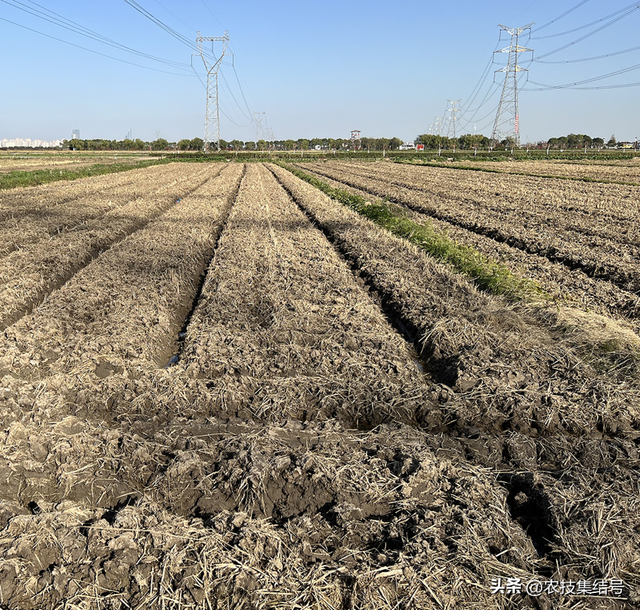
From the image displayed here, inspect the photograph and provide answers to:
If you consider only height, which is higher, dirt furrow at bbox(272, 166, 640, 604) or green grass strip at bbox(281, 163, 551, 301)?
green grass strip at bbox(281, 163, 551, 301)

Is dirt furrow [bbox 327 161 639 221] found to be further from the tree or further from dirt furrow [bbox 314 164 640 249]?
the tree

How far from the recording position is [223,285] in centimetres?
836

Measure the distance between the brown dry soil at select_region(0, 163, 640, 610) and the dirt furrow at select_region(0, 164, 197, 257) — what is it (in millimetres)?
5550

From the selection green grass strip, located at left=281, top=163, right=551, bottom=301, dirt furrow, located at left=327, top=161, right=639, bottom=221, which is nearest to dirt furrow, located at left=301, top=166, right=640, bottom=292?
green grass strip, located at left=281, top=163, right=551, bottom=301

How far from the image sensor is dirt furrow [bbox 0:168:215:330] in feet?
26.2

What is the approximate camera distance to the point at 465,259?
10.2 meters

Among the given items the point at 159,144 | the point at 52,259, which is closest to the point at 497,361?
the point at 52,259

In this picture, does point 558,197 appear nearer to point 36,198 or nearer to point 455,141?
point 36,198

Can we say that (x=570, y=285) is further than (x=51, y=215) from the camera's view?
No

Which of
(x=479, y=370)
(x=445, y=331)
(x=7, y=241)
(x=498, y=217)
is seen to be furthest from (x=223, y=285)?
(x=498, y=217)

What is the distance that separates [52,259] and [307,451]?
351 inches

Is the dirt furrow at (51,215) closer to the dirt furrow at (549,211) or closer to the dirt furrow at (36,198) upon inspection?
the dirt furrow at (36,198)

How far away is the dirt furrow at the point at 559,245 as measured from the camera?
31.6 feet

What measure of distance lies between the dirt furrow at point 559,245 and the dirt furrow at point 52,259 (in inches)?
426
